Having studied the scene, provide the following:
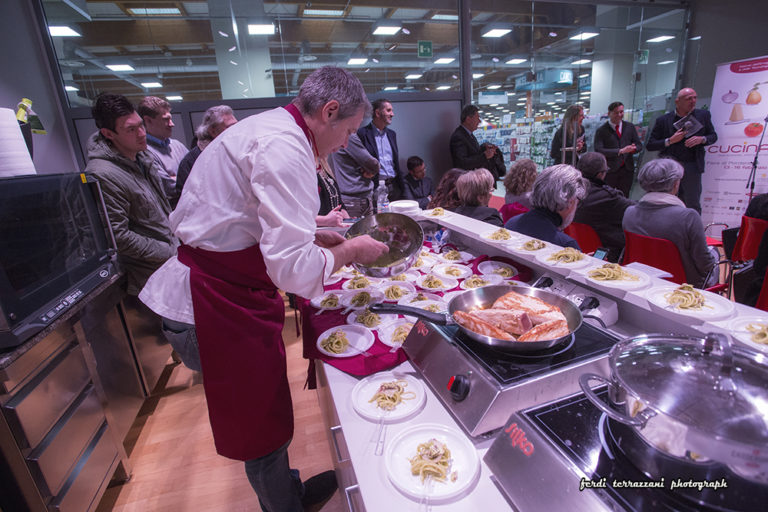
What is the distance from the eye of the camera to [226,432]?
4.31ft

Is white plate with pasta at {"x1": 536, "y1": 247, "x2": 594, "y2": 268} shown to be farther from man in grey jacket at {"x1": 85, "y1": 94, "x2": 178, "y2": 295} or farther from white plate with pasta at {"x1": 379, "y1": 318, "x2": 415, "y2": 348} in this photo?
man in grey jacket at {"x1": 85, "y1": 94, "x2": 178, "y2": 295}

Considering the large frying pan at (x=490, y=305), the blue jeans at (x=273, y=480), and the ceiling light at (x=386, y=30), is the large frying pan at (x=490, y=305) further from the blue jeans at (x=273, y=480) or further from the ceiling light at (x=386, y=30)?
the ceiling light at (x=386, y=30)

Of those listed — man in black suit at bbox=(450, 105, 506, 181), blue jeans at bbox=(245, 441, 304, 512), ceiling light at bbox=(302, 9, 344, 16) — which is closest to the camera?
blue jeans at bbox=(245, 441, 304, 512)

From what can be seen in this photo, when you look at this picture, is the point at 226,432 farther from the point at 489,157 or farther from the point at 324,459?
the point at 489,157

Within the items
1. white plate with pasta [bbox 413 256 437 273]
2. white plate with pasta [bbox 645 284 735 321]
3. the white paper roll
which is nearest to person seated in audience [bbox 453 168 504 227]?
white plate with pasta [bbox 413 256 437 273]

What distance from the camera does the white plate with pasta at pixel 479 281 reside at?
1742 millimetres

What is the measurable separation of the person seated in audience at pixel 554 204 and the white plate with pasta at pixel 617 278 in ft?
2.47

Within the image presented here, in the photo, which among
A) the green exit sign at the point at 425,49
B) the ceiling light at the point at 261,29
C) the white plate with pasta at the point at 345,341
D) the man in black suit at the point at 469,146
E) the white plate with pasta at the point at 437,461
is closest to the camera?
the white plate with pasta at the point at 437,461

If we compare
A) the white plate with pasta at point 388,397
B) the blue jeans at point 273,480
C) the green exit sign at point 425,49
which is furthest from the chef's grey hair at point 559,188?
the green exit sign at point 425,49

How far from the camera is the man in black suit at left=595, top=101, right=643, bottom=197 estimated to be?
209 inches

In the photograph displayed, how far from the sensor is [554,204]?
87.2 inches

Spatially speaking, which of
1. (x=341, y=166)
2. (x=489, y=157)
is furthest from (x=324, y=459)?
(x=489, y=157)

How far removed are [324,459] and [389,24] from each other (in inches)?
202

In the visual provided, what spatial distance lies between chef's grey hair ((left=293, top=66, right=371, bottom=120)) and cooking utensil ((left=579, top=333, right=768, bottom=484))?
40.2 inches
